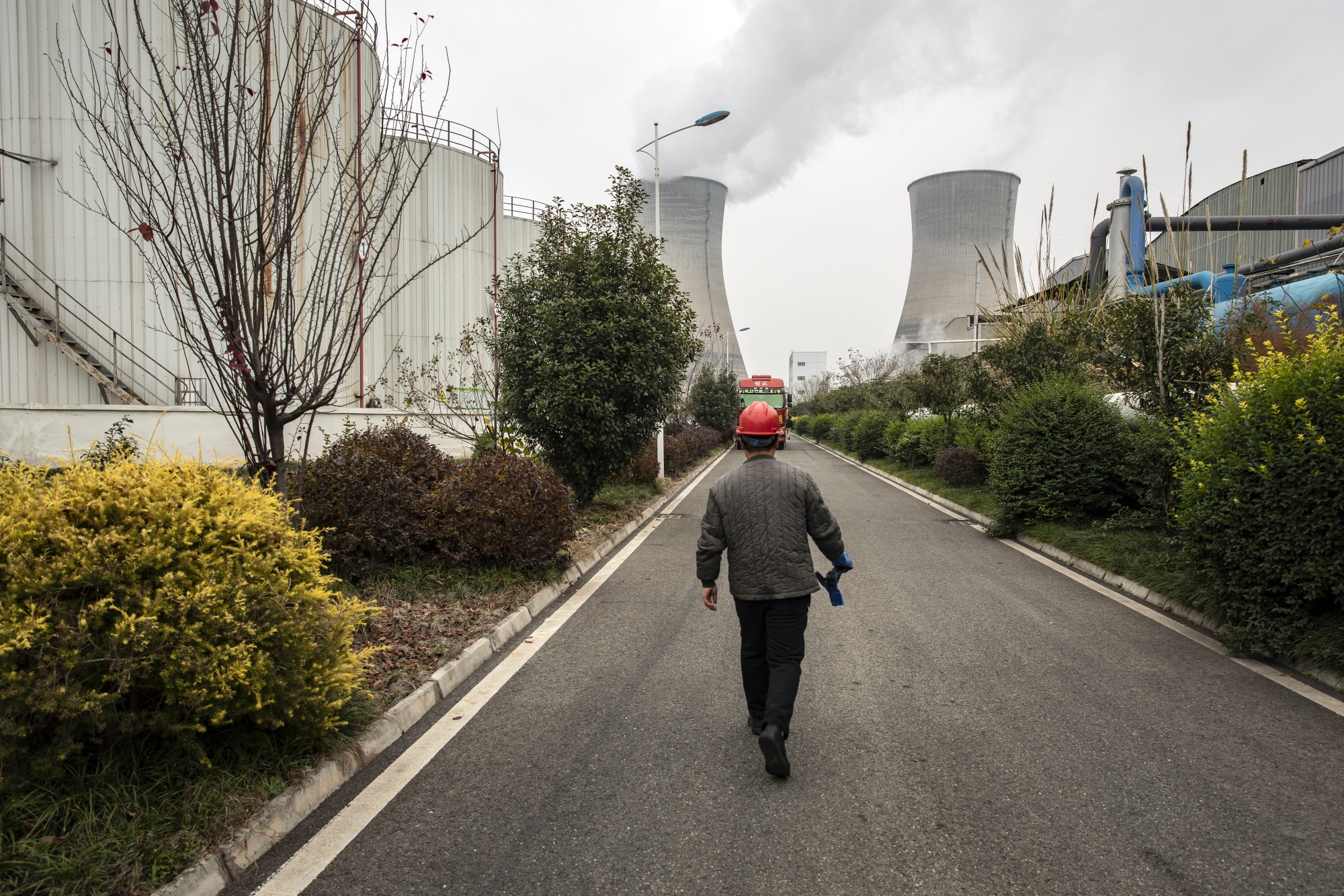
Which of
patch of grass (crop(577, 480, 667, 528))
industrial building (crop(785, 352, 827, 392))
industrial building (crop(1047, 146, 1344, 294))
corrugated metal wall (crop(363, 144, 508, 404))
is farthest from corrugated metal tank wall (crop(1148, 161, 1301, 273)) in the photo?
industrial building (crop(785, 352, 827, 392))

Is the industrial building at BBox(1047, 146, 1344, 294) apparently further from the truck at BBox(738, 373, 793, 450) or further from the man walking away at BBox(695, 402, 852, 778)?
the man walking away at BBox(695, 402, 852, 778)

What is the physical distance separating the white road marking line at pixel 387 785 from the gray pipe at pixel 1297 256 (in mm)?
14910

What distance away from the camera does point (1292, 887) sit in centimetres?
265

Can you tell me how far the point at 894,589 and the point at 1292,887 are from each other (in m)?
4.88

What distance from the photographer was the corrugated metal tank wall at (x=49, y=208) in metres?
14.8

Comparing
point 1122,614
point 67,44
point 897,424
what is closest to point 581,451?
point 1122,614

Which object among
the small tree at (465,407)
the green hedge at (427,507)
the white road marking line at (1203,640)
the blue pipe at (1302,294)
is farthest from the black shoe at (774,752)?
the blue pipe at (1302,294)

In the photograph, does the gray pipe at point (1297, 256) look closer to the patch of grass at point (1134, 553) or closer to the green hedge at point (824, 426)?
the patch of grass at point (1134, 553)

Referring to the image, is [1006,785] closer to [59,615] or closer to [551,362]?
[59,615]

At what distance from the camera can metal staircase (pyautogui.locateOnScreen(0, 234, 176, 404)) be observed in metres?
14.7

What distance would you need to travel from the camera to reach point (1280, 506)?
501cm

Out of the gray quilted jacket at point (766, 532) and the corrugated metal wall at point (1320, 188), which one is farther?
the corrugated metal wall at point (1320, 188)

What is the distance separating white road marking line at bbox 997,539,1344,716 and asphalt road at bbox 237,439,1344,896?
A: 0.09 meters

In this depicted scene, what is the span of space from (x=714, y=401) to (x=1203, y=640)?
34.2 metres
